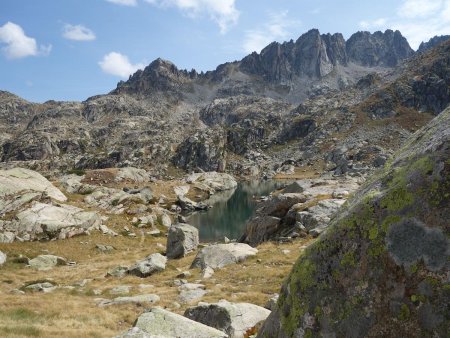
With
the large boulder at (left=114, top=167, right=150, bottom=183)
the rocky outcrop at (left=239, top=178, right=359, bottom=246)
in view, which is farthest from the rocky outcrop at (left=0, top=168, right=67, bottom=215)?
the large boulder at (left=114, top=167, right=150, bottom=183)

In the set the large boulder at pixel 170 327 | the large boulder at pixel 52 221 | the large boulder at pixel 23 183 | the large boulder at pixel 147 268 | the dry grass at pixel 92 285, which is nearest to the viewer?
the large boulder at pixel 170 327

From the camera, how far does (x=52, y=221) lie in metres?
48.8

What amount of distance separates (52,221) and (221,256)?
26.8m

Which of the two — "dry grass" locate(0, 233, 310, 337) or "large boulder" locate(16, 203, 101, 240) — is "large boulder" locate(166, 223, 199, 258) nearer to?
"dry grass" locate(0, 233, 310, 337)

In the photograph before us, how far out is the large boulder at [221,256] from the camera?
32344 millimetres

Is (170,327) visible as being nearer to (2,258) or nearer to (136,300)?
(136,300)

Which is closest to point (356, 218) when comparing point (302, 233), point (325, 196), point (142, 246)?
point (302, 233)

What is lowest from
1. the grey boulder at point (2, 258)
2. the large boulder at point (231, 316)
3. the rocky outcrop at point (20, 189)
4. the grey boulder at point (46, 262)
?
the grey boulder at point (46, 262)

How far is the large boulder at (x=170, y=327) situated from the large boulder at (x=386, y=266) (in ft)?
17.8

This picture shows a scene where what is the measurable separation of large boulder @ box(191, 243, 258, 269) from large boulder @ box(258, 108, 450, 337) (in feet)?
80.6

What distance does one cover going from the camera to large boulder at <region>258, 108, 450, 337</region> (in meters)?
6.34

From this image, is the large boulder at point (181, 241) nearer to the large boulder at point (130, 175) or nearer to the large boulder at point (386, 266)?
the large boulder at point (386, 266)

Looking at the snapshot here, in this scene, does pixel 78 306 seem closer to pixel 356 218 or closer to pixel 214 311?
pixel 214 311

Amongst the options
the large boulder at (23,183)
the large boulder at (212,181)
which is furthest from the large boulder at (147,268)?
the large boulder at (212,181)
